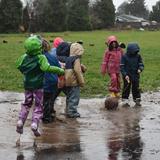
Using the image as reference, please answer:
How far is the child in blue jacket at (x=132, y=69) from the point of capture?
13320 mm

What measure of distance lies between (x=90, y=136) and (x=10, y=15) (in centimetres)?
7543

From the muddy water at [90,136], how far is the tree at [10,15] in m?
71.5

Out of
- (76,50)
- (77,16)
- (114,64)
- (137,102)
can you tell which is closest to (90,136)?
(76,50)

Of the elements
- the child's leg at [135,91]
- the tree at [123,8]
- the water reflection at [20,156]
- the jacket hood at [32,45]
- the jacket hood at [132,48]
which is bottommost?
the tree at [123,8]

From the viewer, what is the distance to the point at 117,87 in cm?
1409

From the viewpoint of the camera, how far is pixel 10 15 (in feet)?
273

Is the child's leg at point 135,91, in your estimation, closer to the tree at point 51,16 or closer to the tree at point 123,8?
the tree at point 51,16

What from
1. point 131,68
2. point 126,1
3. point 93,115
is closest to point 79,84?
point 93,115

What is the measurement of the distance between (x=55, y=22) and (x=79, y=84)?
256 feet

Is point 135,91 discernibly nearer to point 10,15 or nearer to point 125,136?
point 125,136

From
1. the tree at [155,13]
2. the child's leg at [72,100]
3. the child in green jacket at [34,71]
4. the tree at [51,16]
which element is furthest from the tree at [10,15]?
the child in green jacket at [34,71]

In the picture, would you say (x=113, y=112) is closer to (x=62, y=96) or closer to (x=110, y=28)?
(x=62, y=96)

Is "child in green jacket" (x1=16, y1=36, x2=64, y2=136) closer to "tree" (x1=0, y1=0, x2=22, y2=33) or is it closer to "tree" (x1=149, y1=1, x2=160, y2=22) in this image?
"tree" (x1=0, y1=0, x2=22, y2=33)

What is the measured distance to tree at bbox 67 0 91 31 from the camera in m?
91.9
